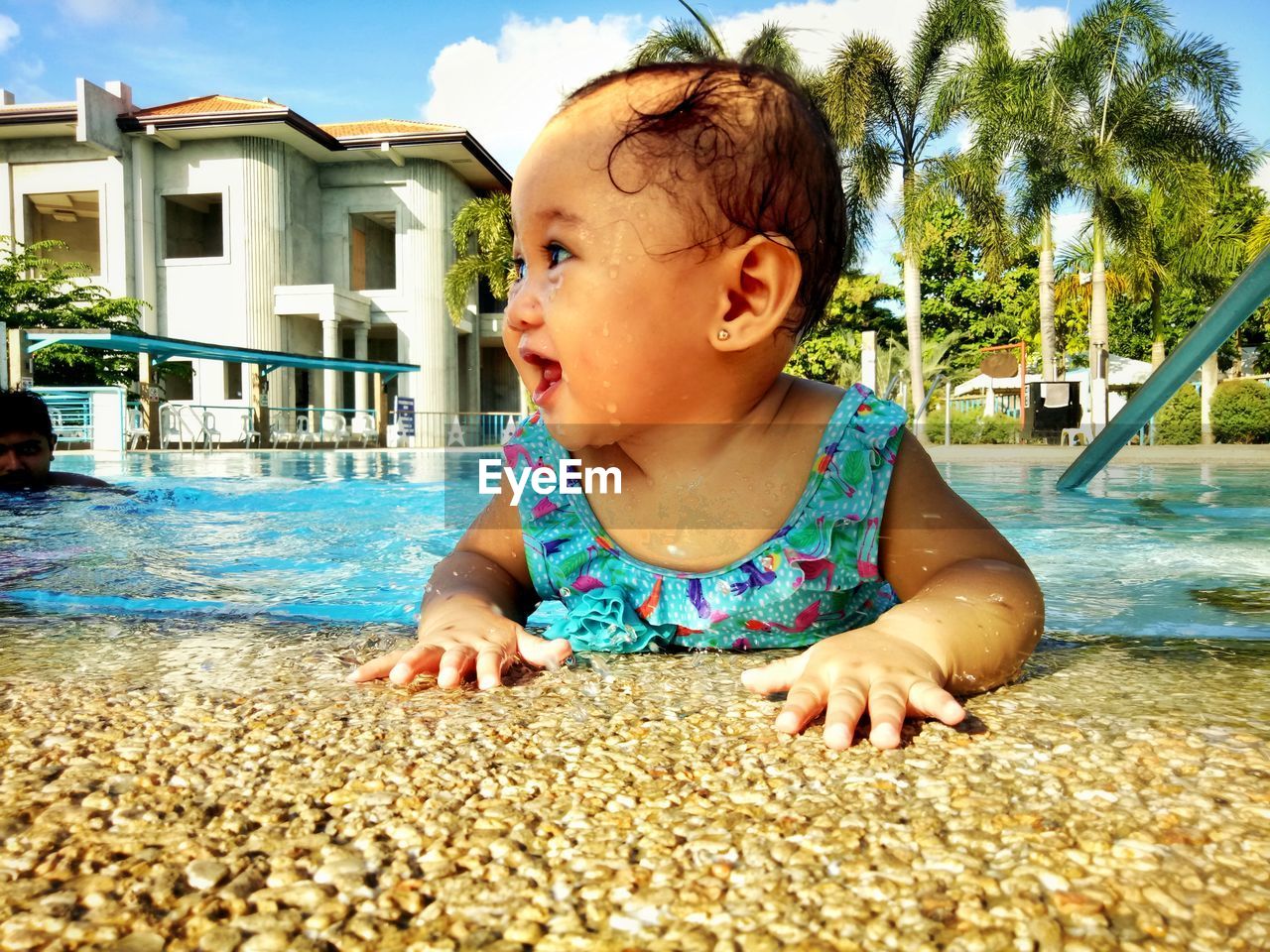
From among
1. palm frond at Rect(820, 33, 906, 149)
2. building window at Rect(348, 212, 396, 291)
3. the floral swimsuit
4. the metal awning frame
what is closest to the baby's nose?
the floral swimsuit

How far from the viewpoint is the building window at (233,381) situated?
2339cm

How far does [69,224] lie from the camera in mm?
25750

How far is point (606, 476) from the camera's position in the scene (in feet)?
5.59

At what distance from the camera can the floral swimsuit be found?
154cm

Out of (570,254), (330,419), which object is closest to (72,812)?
(570,254)

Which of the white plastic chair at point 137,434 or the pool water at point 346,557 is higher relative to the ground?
the white plastic chair at point 137,434

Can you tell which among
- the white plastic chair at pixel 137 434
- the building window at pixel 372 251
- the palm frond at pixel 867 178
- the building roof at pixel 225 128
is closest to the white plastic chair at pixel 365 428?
the building window at pixel 372 251

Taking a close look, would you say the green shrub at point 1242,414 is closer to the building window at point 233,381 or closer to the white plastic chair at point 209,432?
the white plastic chair at point 209,432

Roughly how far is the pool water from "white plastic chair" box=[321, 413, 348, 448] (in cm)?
1271

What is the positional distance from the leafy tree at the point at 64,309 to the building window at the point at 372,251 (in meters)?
5.90

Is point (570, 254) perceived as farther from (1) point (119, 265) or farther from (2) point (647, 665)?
(1) point (119, 265)

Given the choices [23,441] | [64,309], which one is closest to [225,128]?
[64,309]

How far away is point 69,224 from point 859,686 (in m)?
30.4

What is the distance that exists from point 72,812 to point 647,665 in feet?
2.68
